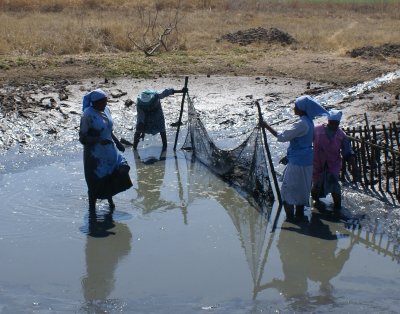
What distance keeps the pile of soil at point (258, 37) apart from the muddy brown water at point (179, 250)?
454 inches

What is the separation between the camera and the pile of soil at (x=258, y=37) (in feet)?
72.0

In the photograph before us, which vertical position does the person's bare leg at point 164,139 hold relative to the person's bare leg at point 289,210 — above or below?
above

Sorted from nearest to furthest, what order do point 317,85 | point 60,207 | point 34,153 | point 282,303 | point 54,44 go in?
1. point 282,303
2. point 60,207
3. point 34,153
4. point 317,85
5. point 54,44

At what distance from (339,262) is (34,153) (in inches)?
230

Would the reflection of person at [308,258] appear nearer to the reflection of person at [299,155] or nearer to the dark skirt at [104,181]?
the reflection of person at [299,155]

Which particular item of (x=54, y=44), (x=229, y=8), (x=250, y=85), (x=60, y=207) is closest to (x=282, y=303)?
(x=60, y=207)

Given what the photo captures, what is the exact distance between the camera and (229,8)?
127 ft

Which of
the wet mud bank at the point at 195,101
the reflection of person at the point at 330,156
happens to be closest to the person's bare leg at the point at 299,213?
the reflection of person at the point at 330,156

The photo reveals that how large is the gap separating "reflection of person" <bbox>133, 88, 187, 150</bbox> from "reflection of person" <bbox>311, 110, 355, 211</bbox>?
129 inches

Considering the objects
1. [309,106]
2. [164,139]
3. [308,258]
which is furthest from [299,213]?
[164,139]

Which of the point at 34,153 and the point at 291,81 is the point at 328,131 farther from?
the point at 291,81

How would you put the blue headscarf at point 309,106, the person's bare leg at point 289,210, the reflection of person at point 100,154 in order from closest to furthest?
the blue headscarf at point 309,106
the reflection of person at point 100,154
the person's bare leg at point 289,210

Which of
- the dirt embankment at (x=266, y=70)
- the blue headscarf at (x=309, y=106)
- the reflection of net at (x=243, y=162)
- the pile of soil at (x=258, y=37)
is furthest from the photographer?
the pile of soil at (x=258, y=37)

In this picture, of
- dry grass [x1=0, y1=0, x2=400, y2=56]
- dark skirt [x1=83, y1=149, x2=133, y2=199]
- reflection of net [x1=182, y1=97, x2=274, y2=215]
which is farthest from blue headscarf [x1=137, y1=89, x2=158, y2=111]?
dry grass [x1=0, y1=0, x2=400, y2=56]
